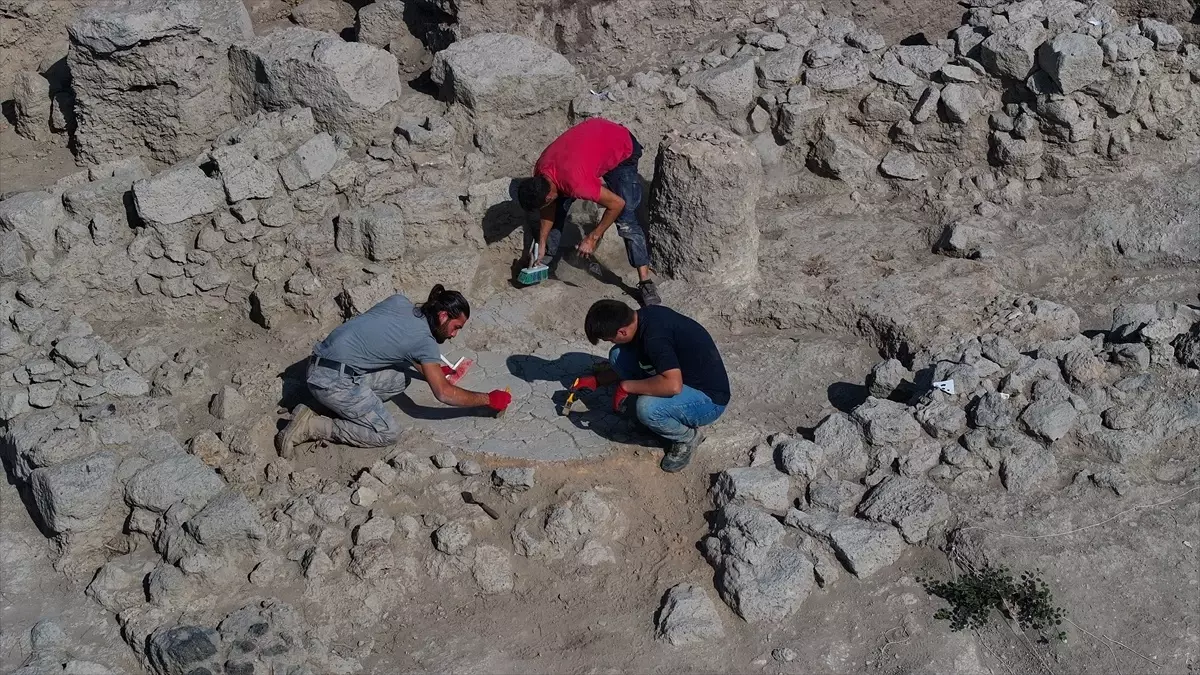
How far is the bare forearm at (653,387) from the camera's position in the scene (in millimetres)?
5801

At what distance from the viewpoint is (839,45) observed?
342 inches

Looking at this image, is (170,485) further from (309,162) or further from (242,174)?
(309,162)

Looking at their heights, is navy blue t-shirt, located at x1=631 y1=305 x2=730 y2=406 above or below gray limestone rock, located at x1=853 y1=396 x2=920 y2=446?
above

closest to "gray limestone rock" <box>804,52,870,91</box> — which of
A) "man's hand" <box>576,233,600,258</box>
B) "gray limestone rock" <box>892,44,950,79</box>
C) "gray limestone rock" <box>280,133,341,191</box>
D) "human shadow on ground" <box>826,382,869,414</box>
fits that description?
"gray limestone rock" <box>892,44,950,79</box>

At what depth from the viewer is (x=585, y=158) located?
281 inches

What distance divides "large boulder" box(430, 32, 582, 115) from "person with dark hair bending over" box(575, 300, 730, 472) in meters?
2.78

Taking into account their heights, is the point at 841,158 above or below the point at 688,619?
above

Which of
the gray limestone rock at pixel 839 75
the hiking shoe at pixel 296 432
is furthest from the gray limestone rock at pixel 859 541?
the gray limestone rock at pixel 839 75

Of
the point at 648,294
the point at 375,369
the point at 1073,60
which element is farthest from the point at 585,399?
the point at 1073,60

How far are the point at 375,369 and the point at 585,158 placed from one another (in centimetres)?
193

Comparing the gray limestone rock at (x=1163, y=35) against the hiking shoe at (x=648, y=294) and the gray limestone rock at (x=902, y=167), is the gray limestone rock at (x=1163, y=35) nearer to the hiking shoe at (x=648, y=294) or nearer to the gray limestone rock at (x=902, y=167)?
the gray limestone rock at (x=902, y=167)

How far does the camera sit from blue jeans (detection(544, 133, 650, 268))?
7402mm

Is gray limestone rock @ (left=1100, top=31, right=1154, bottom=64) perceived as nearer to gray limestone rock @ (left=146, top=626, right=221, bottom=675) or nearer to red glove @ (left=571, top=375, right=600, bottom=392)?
red glove @ (left=571, top=375, right=600, bottom=392)

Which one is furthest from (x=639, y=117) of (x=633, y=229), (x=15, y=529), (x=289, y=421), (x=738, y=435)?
(x=15, y=529)
